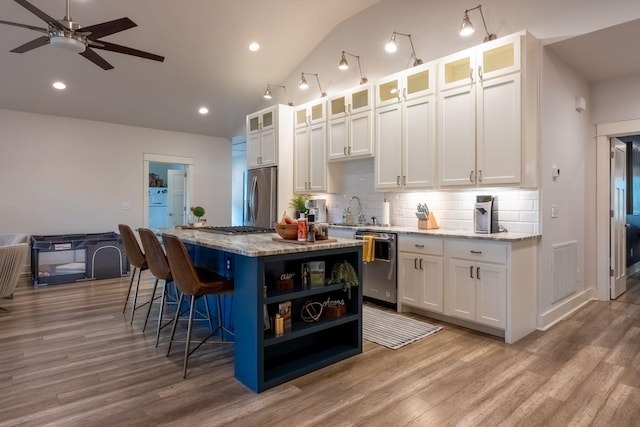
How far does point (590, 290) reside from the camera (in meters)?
4.42

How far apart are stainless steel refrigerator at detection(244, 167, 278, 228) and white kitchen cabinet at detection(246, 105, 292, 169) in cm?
16

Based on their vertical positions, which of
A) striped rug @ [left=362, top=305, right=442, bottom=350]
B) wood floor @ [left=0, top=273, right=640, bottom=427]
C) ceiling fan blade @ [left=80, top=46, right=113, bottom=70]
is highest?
ceiling fan blade @ [left=80, top=46, right=113, bottom=70]

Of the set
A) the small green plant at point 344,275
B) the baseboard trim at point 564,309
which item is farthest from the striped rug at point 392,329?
the baseboard trim at point 564,309

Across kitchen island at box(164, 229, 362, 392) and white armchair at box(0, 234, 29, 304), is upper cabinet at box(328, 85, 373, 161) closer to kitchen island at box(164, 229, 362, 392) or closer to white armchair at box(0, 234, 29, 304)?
kitchen island at box(164, 229, 362, 392)

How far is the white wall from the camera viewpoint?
572cm

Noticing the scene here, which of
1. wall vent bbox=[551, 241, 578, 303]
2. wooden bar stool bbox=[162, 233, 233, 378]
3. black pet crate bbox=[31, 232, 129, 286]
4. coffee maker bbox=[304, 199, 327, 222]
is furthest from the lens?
coffee maker bbox=[304, 199, 327, 222]

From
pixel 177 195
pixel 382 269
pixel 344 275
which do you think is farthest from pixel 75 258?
pixel 344 275

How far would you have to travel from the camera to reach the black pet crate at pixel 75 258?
17.4ft

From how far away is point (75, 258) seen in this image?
5605 millimetres

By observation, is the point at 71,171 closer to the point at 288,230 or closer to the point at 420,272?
→ the point at 288,230

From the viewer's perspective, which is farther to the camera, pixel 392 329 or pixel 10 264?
pixel 10 264

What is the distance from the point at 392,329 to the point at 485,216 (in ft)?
4.57

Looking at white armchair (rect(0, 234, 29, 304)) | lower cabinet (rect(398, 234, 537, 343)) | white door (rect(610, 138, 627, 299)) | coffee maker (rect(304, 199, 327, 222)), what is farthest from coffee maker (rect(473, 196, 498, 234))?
white armchair (rect(0, 234, 29, 304))

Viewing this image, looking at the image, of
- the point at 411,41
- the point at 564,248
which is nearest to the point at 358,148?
the point at 411,41
